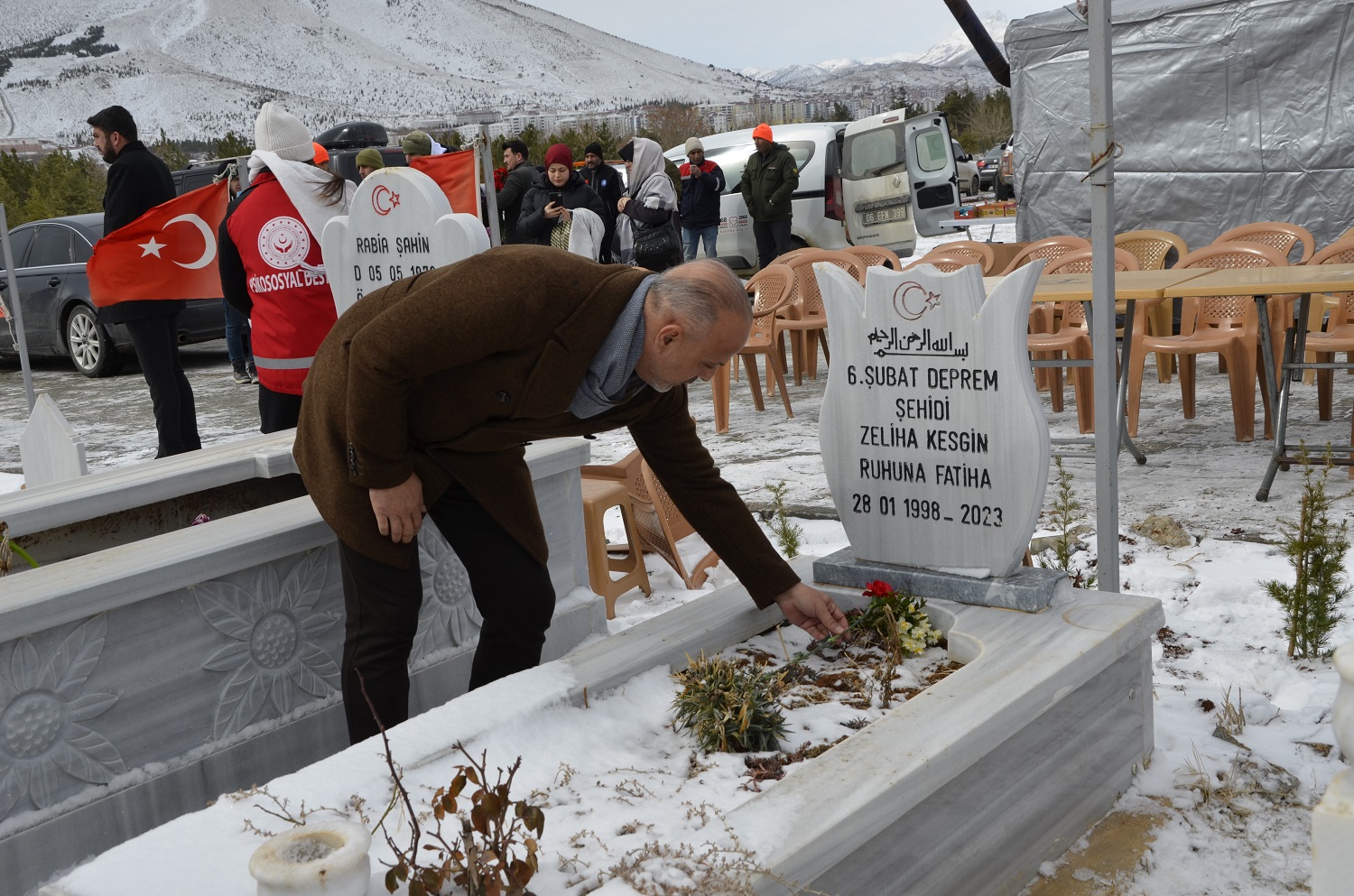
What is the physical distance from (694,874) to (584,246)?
24.2ft

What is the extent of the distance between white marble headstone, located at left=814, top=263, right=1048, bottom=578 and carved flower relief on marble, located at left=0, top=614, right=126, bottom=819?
1766mm

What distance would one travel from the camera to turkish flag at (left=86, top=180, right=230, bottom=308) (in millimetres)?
5527

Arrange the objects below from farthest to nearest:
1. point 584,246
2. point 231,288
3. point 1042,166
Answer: point 1042,166 → point 584,246 → point 231,288

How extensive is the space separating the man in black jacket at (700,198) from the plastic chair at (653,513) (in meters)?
7.96

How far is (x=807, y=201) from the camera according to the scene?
13383mm

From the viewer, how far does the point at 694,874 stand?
67.2 inches

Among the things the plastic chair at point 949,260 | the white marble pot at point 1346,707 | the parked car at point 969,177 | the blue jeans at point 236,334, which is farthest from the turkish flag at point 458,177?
the parked car at point 969,177

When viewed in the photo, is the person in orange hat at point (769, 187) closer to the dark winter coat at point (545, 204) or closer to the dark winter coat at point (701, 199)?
the dark winter coat at point (701, 199)

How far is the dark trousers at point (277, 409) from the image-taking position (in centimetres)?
434

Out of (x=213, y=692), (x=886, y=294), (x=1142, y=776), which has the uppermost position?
(x=886, y=294)

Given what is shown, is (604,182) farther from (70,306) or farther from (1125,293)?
(1125,293)

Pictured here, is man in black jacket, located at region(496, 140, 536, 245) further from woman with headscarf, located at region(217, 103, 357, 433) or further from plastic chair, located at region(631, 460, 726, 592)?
plastic chair, located at region(631, 460, 726, 592)

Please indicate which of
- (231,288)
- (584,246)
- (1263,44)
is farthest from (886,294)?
(1263,44)

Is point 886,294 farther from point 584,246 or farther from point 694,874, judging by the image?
point 584,246
